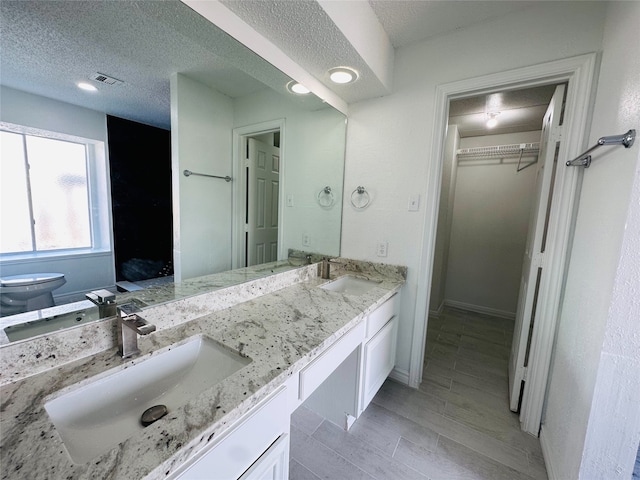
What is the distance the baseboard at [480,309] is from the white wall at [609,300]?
7.47 ft

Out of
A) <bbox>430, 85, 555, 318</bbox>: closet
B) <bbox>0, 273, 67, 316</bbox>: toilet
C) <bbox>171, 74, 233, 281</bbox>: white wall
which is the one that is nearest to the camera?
<bbox>0, 273, 67, 316</bbox>: toilet

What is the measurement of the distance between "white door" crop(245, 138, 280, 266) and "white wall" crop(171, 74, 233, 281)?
0.16 meters

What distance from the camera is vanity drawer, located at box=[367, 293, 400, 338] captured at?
1.48 m

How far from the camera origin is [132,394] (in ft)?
2.60

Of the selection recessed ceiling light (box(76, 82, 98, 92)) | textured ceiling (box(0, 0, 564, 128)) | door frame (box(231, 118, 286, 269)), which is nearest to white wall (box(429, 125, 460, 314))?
textured ceiling (box(0, 0, 564, 128))

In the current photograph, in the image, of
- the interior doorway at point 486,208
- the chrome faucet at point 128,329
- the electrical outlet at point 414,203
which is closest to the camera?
the chrome faucet at point 128,329

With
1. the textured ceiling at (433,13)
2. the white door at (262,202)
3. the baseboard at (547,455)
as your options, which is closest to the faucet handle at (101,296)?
the white door at (262,202)

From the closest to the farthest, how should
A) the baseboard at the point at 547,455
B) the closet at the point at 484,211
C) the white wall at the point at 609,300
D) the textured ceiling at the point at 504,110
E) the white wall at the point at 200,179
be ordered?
the white wall at the point at 609,300, the white wall at the point at 200,179, the baseboard at the point at 547,455, the textured ceiling at the point at 504,110, the closet at the point at 484,211

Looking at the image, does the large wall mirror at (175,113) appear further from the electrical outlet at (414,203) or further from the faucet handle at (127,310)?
the electrical outlet at (414,203)

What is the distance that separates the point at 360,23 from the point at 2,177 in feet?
5.30

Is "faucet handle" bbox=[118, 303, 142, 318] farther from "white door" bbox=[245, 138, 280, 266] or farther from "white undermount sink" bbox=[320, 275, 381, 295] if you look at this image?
"white undermount sink" bbox=[320, 275, 381, 295]

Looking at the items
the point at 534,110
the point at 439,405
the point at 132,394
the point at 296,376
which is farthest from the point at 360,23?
the point at 439,405

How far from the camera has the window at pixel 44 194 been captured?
2.19 feet

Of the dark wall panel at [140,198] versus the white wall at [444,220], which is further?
the white wall at [444,220]
